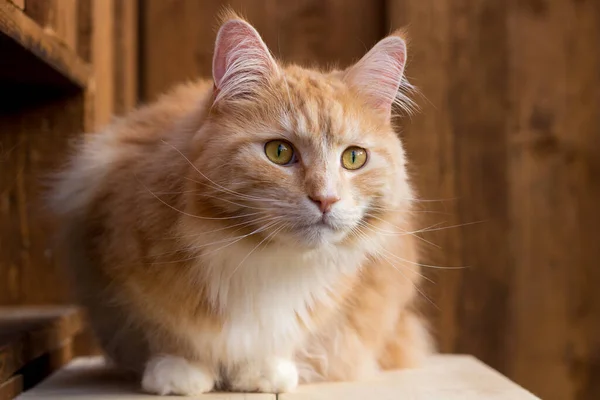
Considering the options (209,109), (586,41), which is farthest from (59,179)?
(586,41)

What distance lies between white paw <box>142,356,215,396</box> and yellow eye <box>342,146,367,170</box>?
484mm

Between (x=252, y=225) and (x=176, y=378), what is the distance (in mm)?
337

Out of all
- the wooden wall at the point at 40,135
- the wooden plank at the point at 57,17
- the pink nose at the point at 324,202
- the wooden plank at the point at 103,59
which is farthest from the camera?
the wooden plank at the point at 103,59

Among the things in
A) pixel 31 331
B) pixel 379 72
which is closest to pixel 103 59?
pixel 31 331

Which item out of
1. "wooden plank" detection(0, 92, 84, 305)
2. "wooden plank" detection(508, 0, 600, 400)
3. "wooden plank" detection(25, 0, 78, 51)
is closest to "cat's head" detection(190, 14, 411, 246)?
"wooden plank" detection(25, 0, 78, 51)

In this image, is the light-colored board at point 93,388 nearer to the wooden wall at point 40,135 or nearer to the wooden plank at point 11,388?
the wooden plank at point 11,388

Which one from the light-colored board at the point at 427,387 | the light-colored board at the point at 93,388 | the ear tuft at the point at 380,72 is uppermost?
the ear tuft at the point at 380,72

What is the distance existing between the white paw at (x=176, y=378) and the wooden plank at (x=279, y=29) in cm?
108

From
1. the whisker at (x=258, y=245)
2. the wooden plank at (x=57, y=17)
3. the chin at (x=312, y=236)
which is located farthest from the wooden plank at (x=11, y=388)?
the wooden plank at (x=57, y=17)

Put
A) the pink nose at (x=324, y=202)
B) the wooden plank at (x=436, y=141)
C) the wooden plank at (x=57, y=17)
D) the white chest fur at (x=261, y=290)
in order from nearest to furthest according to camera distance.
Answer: the pink nose at (x=324, y=202)
the white chest fur at (x=261, y=290)
the wooden plank at (x=57, y=17)
the wooden plank at (x=436, y=141)

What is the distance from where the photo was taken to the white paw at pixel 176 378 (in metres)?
1.37

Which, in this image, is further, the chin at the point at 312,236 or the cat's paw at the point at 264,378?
the cat's paw at the point at 264,378

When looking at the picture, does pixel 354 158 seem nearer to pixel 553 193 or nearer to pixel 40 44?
pixel 40 44

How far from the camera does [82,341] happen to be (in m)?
2.14
